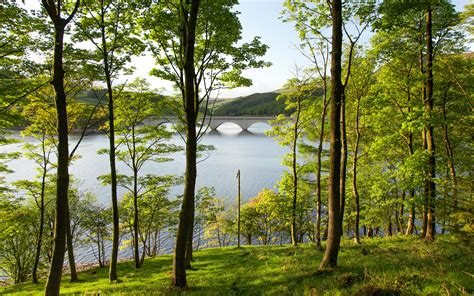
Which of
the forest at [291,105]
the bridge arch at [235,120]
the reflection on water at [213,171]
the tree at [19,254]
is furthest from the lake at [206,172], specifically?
the bridge arch at [235,120]

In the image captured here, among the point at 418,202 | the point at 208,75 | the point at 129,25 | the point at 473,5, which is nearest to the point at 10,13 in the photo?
the point at 129,25

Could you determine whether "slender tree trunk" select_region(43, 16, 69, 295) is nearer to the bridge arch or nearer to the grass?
the grass

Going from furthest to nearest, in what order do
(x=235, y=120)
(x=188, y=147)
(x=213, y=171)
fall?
1. (x=235, y=120)
2. (x=213, y=171)
3. (x=188, y=147)


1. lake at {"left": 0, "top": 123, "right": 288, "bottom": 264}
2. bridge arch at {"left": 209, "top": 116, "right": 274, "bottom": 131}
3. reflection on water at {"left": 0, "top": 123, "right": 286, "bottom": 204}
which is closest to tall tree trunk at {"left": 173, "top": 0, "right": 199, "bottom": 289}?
lake at {"left": 0, "top": 123, "right": 288, "bottom": 264}

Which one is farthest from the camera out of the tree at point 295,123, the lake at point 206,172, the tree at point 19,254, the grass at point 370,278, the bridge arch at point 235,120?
the bridge arch at point 235,120

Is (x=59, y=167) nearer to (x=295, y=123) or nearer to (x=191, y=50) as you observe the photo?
(x=191, y=50)

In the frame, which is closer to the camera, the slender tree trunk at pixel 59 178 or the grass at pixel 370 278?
the grass at pixel 370 278

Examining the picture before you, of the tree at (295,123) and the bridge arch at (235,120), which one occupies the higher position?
the bridge arch at (235,120)

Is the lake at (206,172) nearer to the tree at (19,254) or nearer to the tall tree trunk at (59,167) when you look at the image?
the tree at (19,254)

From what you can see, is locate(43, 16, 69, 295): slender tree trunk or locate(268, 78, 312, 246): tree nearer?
locate(43, 16, 69, 295): slender tree trunk

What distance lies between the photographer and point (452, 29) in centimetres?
1144

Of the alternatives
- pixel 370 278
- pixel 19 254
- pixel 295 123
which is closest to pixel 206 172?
pixel 19 254

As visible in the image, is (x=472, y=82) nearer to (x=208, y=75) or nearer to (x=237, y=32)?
(x=237, y=32)

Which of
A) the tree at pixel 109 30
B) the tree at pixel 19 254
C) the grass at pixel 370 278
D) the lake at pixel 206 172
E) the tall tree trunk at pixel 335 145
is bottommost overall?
the tree at pixel 19 254
